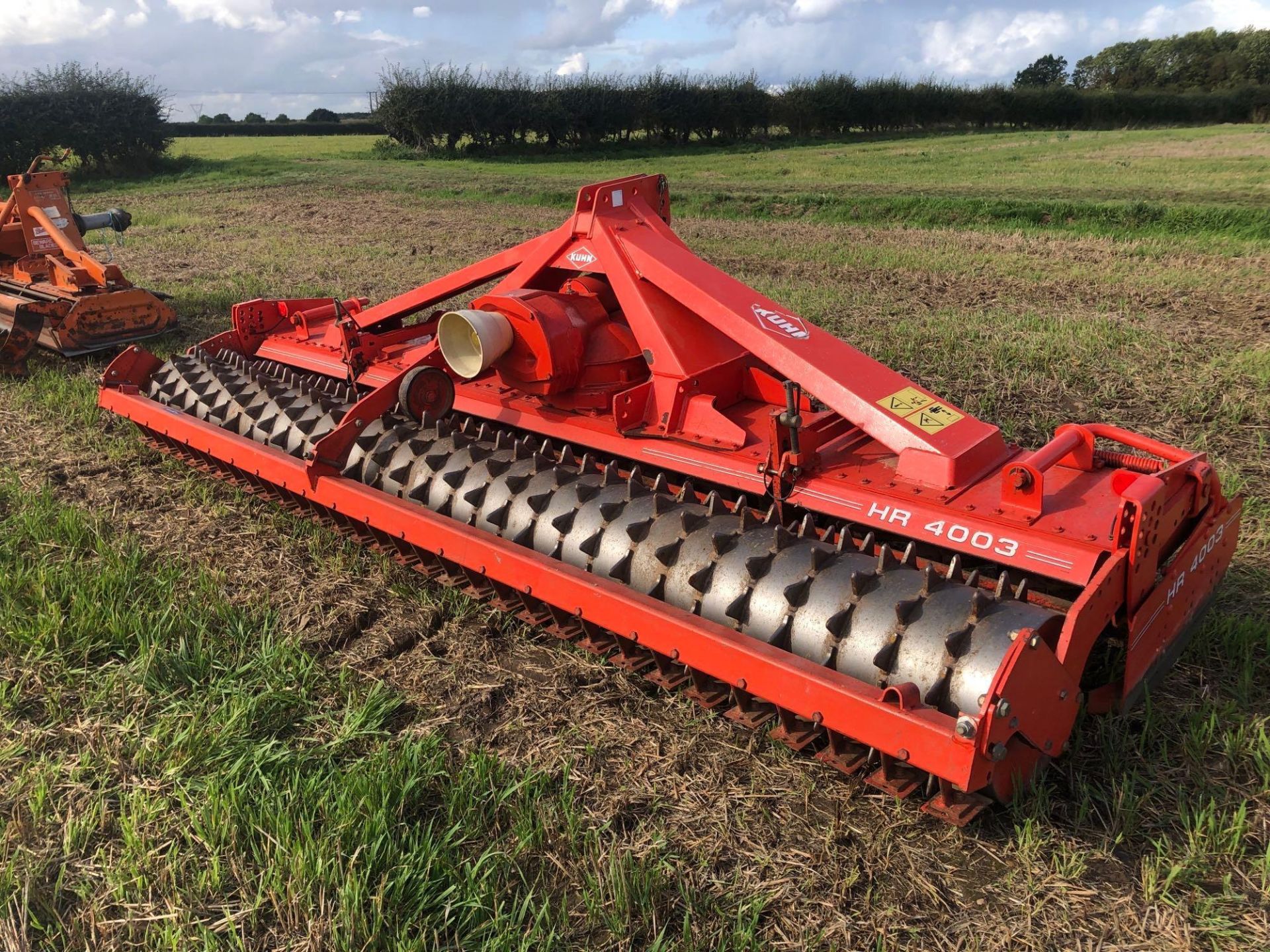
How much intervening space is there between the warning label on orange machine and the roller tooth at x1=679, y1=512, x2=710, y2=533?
2.94ft

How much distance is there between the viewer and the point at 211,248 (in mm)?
14406

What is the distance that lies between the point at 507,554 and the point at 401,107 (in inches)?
1433

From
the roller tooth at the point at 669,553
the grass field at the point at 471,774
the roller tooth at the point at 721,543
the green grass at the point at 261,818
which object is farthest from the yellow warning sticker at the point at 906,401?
the green grass at the point at 261,818

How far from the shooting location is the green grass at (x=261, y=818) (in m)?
2.42

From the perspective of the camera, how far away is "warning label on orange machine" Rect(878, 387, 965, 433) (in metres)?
3.50

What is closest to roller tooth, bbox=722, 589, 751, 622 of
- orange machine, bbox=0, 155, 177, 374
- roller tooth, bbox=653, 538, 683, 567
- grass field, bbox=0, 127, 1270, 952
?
roller tooth, bbox=653, 538, 683, 567

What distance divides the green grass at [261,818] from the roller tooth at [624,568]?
0.79 meters

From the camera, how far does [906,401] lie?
12.0 ft

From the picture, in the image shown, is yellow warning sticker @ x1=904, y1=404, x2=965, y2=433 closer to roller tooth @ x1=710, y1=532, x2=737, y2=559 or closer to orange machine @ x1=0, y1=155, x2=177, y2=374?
roller tooth @ x1=710, y1=532, x2=737, y2=559

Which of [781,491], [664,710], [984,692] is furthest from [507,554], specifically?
[984,692]

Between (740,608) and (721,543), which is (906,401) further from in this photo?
(740,608)

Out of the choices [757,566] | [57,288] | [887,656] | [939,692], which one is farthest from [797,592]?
[57,288]

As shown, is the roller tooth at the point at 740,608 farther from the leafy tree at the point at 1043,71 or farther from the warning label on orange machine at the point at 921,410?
the leafy tree at the point at 1043,71

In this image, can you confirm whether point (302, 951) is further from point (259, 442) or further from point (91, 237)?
point (91, 237)
